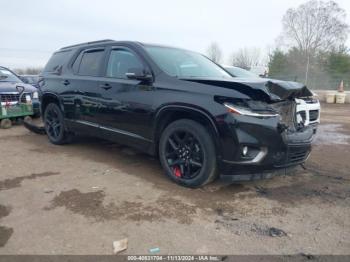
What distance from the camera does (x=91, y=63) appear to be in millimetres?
5648

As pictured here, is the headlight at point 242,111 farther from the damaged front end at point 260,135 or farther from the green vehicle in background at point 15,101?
the green vehicle in background at point 15,101

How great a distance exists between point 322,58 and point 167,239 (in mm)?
49557

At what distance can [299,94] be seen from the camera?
4.20 metres

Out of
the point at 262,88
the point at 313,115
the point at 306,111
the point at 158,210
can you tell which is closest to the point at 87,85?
the point at 158,210

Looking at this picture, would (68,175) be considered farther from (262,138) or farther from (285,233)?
(285,233)

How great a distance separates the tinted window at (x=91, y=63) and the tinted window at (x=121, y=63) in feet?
0.94

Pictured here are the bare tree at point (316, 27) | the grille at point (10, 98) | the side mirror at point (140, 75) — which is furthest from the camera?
the bare tree at point (316, 27)

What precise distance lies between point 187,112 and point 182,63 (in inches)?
45.1

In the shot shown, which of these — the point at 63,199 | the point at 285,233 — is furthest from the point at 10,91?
the point at 285,233

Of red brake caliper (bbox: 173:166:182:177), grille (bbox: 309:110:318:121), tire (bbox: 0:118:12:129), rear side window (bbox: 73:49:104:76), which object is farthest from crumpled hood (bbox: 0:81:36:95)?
grille (bbox: 309:110:318:121)

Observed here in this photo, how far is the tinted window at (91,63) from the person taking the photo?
5.44m

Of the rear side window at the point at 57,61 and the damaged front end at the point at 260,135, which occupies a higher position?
the rear side window at the point at 57,61

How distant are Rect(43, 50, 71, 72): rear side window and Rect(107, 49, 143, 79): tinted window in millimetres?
1525

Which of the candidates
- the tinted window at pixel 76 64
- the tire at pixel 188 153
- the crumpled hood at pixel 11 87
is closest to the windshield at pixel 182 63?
the tire at pixel 188 153
